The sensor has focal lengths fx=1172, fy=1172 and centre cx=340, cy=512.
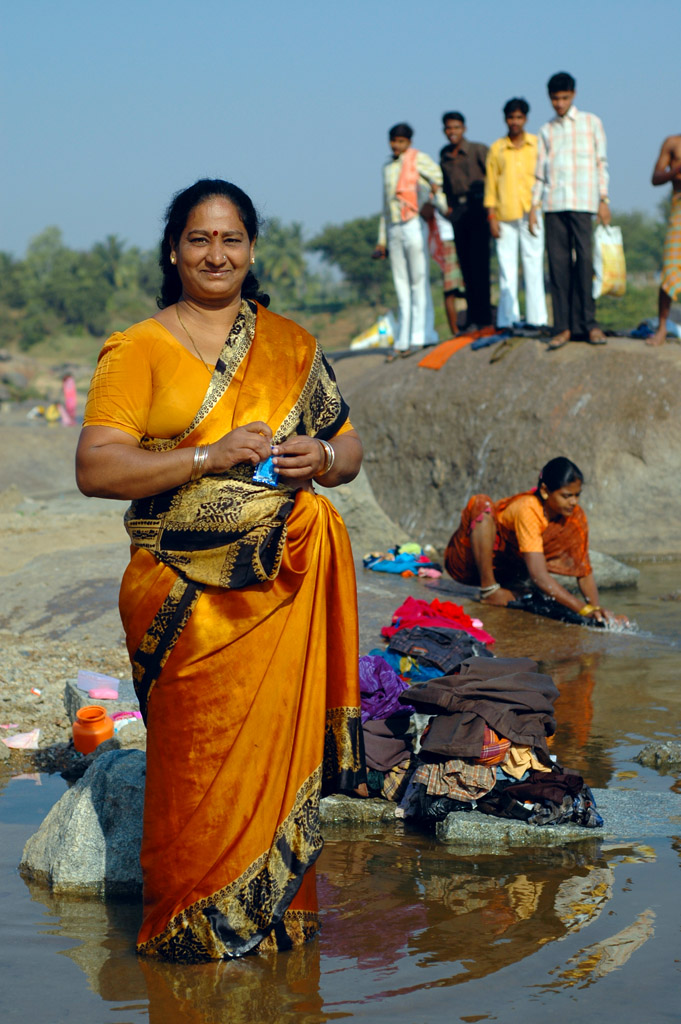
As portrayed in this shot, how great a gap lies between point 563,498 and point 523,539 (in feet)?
1.28

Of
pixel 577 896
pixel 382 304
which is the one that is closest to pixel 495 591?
pixel 577 896

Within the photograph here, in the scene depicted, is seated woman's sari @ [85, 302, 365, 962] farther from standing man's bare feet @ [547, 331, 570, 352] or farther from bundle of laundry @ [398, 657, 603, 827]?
standing man's bare feet @ [547, 331, 570, 352]

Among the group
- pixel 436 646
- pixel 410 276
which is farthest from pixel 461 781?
pixel 410 276

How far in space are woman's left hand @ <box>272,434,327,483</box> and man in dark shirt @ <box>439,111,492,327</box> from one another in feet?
29.7

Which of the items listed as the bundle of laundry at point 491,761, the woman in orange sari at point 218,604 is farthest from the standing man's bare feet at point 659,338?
the woman in orange sari at point 218,604

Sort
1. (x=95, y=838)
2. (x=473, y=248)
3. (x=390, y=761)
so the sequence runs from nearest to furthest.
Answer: (x=95, y=838)
(x=390, y=761)
(x=473, y=248)

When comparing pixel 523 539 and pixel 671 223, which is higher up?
pixel 671 223

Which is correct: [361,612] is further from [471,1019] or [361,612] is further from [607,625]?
[471,1019]

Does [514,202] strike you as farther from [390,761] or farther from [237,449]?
[237,449]

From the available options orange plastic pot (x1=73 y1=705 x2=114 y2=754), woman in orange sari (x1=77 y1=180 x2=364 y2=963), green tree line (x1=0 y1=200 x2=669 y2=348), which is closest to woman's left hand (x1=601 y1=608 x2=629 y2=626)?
orange plastic pot (x1=73 y1=705 x2=114 y2=754)

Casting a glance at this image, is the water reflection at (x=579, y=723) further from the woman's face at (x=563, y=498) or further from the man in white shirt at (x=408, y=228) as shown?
the man in white shirt at (x=408, y=228)

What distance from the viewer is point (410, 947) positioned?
123 inches

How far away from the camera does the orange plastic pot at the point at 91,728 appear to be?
15.8 feet

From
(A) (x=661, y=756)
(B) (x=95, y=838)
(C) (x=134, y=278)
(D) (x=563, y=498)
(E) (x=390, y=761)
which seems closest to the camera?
(B) (x=95, y=838)
